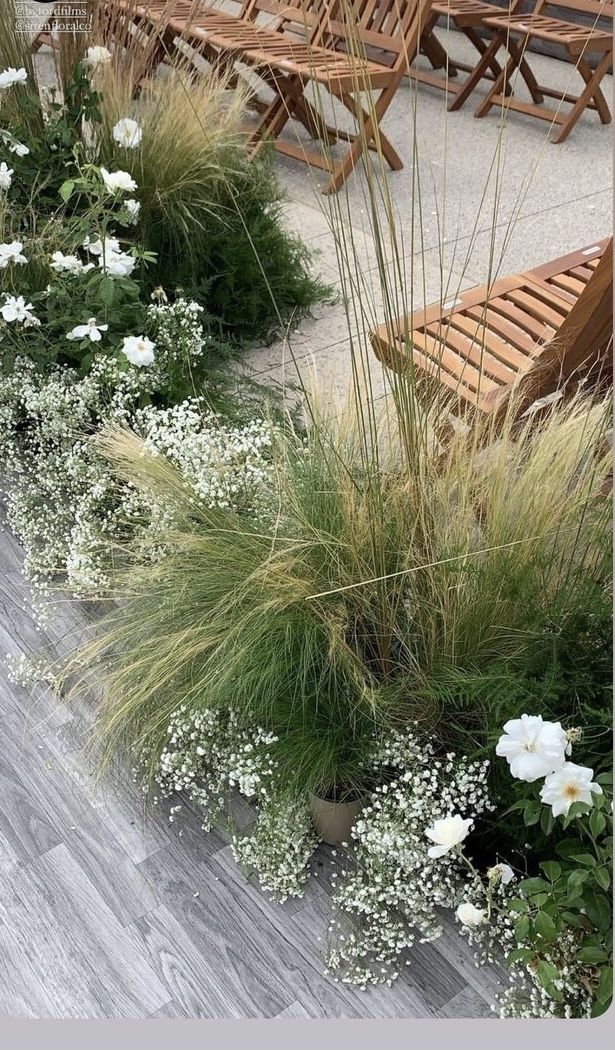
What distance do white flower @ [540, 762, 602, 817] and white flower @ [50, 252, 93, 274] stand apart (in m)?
1.90

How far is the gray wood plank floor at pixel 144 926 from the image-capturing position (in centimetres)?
170

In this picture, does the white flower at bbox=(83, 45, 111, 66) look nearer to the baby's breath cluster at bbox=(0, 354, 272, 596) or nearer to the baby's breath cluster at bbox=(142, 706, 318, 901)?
the baby's breath cluster at bbox=(0, 354, 272, 596)

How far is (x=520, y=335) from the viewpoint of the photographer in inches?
98.0

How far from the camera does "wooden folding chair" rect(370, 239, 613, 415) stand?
2.12 m

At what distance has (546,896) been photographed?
152 centimetres

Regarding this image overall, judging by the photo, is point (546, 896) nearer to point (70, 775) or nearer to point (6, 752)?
point (70, 775)

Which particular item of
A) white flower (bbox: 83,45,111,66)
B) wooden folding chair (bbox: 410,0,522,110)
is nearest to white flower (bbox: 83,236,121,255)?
white flower (bbox: 83,45,111,66)

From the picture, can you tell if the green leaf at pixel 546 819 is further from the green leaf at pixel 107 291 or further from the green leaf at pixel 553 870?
the green leaf at pixel 107 291

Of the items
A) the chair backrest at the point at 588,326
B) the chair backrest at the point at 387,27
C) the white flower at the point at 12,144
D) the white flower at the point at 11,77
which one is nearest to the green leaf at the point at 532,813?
the chair backrest at the point at 588,326

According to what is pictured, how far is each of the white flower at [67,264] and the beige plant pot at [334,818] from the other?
1607 mm

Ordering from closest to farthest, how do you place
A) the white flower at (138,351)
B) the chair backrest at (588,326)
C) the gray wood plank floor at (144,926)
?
the gray wood plank floor at (144,926), the chair backrest at (588,326), the white flower at (138,351)

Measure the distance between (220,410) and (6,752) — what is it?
1.11 meters

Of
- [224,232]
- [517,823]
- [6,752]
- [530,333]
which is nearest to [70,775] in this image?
[6,752]

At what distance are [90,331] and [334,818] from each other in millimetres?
1390
